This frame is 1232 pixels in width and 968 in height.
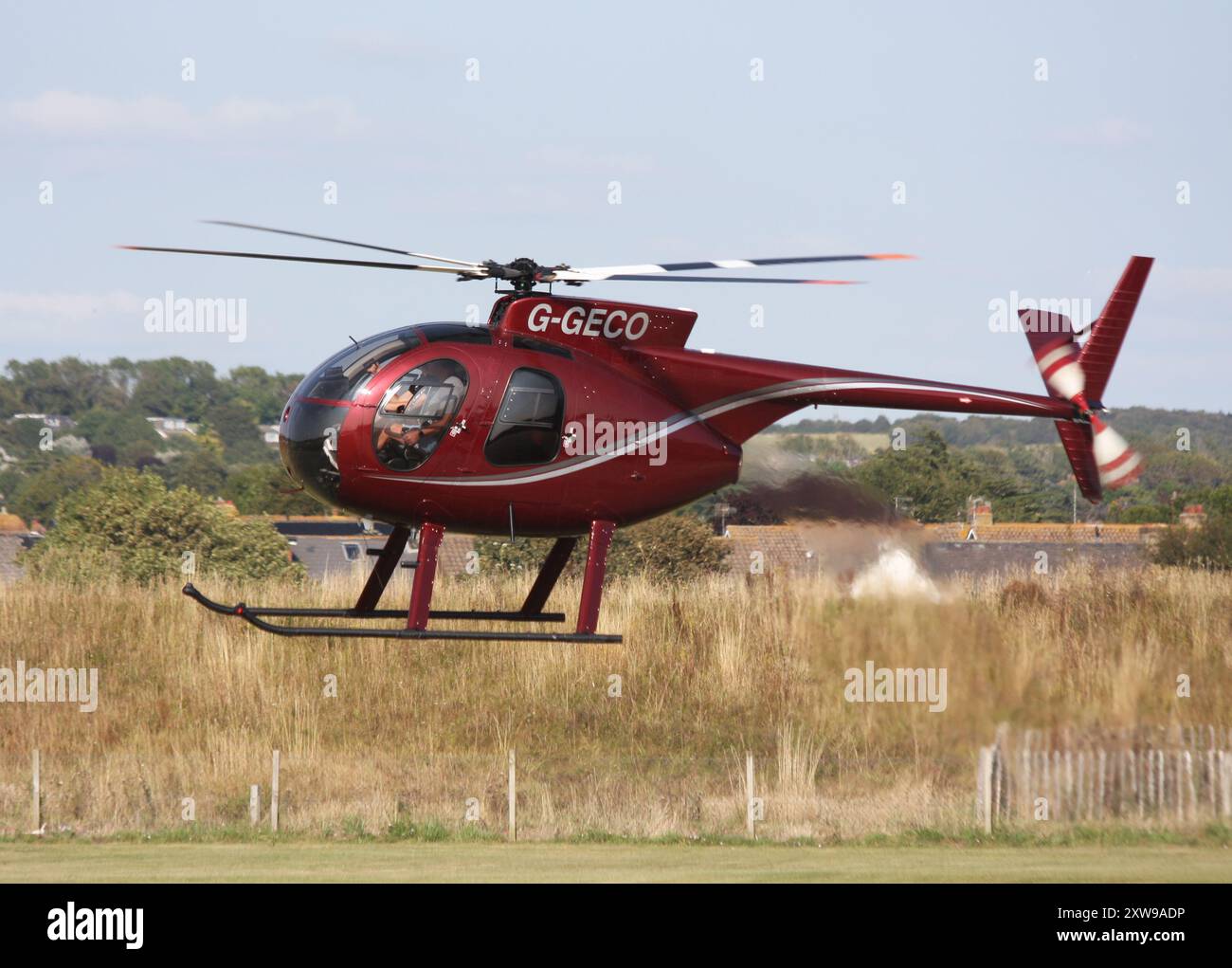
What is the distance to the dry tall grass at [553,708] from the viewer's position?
77.0 ft

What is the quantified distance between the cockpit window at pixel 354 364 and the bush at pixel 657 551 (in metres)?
31.5

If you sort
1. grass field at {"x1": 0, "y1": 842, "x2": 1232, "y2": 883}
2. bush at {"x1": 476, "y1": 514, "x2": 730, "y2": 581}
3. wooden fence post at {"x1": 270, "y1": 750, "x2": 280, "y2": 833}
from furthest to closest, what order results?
bush at {"x1": 476, "y1": 514, "x2": 730, "y2": 581} → wooden fence post at {"x1": 270, "y1": 750, "x2": 280, "y2": 833} → grass field at {"x1": 0, "y1": 842, "x2": 1232, "y2": 883}

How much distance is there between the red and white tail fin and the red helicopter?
0.02 m

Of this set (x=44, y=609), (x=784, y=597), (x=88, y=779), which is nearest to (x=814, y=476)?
(x=784, y=597)

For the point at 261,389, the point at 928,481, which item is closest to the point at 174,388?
the point at 261,389

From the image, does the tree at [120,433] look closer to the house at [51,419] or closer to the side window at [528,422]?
the house at [51,419]

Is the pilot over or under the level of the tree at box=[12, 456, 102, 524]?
under

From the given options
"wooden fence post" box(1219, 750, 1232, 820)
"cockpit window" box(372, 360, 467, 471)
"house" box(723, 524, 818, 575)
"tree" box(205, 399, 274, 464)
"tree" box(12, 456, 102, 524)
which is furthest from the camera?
"tree" box(205, 399, 274, 464)

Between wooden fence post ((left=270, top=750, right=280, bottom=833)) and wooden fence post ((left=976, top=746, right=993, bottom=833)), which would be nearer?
wooden fence post ((left=976, top=746, right=993, bottom=833))

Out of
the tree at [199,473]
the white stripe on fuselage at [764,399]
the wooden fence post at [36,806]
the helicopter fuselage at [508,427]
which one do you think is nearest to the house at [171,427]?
the tree at [199,473]

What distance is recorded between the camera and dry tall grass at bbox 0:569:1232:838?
77.0 feet

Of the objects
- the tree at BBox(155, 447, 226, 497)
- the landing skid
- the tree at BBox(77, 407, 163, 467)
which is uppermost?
the tree at BBox(77, 407, 163, 467)

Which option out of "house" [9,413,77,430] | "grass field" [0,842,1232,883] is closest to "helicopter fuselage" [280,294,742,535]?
"grass field" [0,842,1232,883]

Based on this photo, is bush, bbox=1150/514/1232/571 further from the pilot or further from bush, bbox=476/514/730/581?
the pilot
